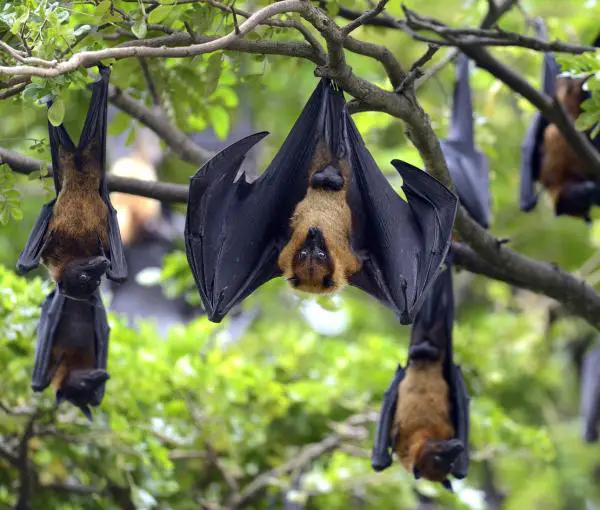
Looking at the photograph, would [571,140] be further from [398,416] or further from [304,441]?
[304,441]

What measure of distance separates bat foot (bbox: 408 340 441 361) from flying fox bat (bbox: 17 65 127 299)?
252 cm

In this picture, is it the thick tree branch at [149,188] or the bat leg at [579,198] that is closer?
the thick tree branch at [149,188]

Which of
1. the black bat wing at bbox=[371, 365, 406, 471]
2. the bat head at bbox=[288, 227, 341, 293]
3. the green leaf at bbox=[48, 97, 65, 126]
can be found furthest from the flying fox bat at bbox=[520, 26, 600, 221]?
the green leaf at bbox=[48, 97, 65, 126]

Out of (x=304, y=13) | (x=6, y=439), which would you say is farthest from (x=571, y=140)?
(x=6, y=439)

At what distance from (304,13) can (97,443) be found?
4067mm

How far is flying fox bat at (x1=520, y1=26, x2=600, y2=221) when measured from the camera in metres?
8.70

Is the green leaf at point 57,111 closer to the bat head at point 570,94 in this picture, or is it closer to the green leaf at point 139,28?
the green leaf at point 139,28

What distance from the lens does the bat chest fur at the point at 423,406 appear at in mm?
7379

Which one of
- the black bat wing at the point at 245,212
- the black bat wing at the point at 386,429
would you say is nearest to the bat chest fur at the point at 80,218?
the black bat wing at the point at 245,212

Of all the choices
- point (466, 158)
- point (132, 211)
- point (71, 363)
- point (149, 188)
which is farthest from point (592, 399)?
point (149, 188)

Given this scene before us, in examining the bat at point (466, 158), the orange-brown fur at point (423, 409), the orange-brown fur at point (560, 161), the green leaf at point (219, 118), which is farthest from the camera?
the orange-brown fur at point (560, 161)

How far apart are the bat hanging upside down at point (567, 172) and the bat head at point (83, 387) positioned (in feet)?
14.0

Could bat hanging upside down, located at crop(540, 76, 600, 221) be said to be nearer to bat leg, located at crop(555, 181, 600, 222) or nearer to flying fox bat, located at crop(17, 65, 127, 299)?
bat leg, located at crop(555, 181, 600, 222)

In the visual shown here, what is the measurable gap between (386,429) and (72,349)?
2.20 meters
